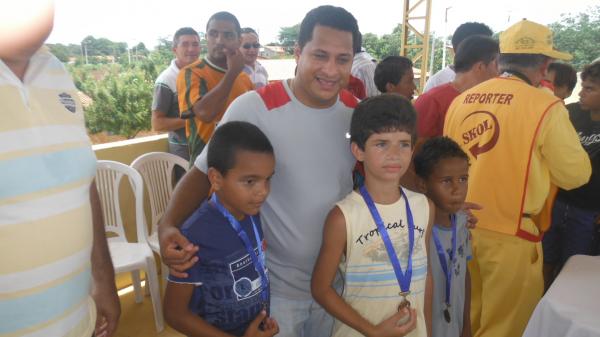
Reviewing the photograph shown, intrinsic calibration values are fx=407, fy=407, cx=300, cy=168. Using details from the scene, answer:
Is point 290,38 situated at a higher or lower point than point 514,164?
higher

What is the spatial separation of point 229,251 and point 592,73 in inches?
117

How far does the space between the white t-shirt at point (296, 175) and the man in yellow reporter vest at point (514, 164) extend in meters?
1.09

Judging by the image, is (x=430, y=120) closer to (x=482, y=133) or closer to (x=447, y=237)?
(x=482, y=133)

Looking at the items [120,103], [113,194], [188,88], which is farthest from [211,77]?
[120,103]

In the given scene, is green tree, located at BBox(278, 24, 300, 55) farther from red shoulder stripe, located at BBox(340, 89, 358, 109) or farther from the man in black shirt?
the man in black shirt

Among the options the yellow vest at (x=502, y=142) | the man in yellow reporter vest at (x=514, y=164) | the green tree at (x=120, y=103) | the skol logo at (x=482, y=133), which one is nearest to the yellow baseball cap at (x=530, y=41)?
the man in yellow reporter vest at (x=514, y=164)

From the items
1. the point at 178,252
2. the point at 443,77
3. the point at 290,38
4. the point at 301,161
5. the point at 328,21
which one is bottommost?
the point at 178,252

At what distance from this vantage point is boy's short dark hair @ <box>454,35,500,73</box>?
279 centimetres

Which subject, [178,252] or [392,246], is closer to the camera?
[178,252]

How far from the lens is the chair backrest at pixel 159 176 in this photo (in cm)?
336

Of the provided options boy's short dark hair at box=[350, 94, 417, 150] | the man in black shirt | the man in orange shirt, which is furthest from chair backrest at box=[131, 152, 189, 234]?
the man in black shirt

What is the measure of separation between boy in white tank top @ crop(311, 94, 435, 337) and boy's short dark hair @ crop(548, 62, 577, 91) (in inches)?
167

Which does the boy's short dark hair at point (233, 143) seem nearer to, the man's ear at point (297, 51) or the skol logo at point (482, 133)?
the man's ear at point (297, 51)

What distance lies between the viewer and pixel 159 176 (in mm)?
3447
